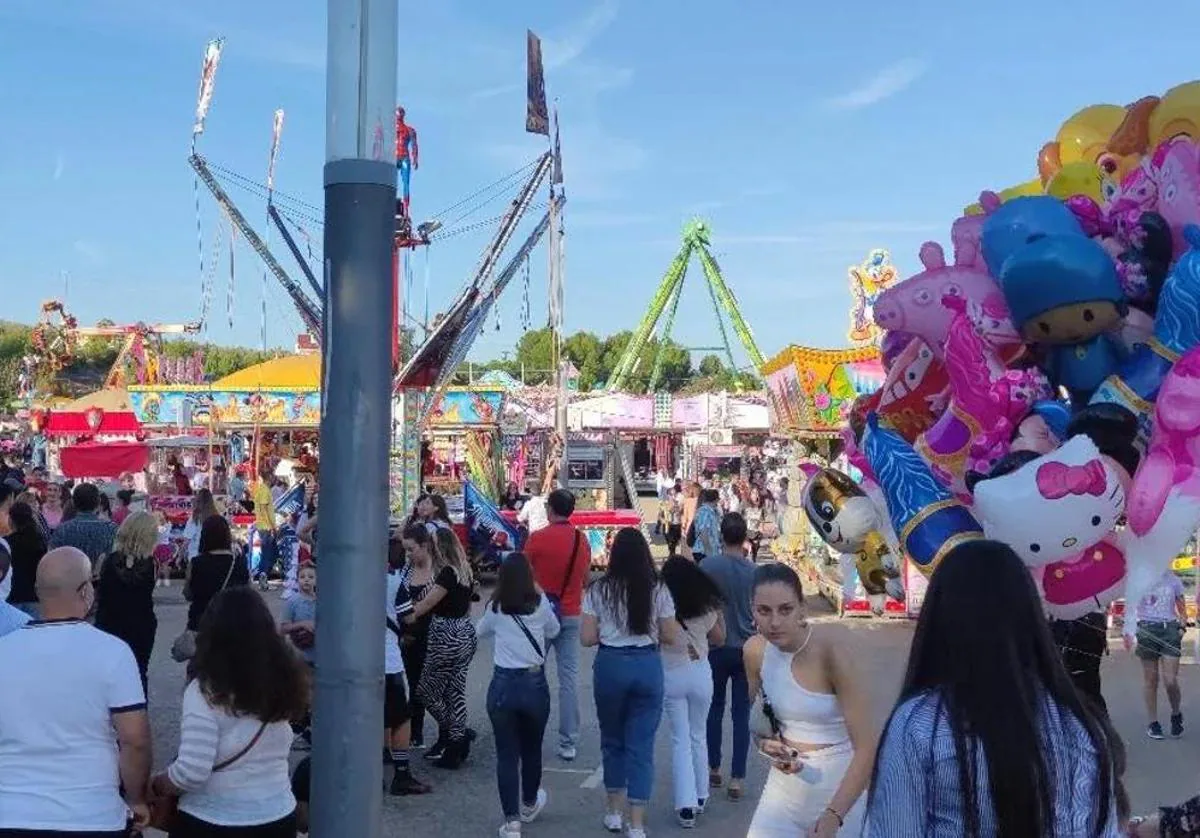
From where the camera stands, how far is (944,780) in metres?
1.90

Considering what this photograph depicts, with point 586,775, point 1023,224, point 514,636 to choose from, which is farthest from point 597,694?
point 1023,224

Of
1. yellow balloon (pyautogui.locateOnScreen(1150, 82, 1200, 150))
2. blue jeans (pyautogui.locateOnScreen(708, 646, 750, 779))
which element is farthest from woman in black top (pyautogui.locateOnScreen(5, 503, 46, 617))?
yellow balloon (pyautogui.locateOnScreen(1150, 82, 1200, 150))

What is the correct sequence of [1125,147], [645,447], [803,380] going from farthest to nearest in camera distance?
[645,447]
[803,380]
[1125,147]

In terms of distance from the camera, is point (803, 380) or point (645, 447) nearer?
point (803, 380)

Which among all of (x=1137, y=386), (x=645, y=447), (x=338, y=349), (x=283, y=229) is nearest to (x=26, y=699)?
(x=338, y=349)

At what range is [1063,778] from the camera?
1912 mm

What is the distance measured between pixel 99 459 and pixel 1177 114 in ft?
58.1

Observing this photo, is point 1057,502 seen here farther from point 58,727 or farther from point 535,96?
point 535,96

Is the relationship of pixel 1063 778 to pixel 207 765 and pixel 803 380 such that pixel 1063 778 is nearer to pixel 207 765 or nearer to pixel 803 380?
pixel 207 765

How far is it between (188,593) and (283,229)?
1255 centimetres

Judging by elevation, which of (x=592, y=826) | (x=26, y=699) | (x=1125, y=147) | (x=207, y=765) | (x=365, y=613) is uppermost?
(x=1125, y=147)

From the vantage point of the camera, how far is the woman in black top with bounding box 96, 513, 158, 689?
20.0ft

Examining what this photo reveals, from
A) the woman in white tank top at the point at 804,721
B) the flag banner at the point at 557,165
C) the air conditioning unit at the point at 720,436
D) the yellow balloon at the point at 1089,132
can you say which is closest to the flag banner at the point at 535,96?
the flag banner at the point at 557,165

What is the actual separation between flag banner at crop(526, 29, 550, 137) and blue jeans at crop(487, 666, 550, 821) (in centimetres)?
1461
